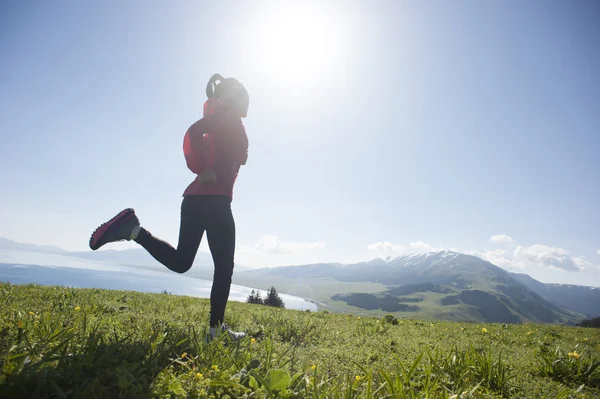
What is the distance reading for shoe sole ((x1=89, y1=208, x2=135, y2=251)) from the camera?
3.50m

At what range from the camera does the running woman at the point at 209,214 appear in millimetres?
3873

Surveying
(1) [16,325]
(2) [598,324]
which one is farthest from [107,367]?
(2) [598,324]

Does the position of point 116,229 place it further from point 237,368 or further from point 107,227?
point 237,368

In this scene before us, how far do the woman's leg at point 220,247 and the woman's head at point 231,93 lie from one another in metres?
1.64

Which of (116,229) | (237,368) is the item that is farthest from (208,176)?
(237,368)

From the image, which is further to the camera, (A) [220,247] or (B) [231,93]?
(B) [231,93]

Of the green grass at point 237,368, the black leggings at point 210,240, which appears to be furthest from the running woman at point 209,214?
the green grass at point 237,368

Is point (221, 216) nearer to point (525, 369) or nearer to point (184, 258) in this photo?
point (184, 258)

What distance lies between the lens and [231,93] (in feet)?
15.9

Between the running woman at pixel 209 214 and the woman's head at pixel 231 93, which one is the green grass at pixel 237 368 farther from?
the woman's head at pixel 231 93

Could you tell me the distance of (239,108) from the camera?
15.8 ft

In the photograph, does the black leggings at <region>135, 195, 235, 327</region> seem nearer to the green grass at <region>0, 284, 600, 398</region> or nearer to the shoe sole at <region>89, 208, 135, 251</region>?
the shoe sole at <region>89, 208, 135, 251</region>

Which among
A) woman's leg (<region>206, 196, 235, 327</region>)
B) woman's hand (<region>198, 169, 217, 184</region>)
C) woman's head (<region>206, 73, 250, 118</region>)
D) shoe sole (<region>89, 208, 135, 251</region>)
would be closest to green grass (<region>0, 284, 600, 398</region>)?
woman's leg (<region>206, 196, 235, 327</region>)

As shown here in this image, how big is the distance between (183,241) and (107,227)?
928 mm
